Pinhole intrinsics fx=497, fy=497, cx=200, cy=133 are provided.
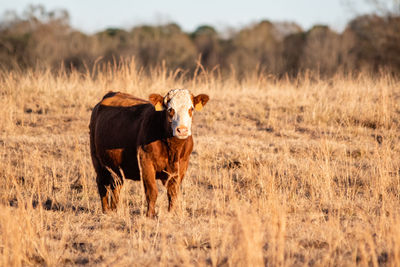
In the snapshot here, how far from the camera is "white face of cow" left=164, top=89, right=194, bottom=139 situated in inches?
212

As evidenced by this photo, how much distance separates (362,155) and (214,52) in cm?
3676

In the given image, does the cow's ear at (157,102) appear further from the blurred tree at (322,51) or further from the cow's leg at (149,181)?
the blurred tree at (322,51)

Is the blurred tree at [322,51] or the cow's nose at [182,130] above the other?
the blurred tree at [322,51]

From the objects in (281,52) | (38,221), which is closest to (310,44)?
(281,52)

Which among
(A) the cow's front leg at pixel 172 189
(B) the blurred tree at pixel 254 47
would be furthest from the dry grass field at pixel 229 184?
(B) the blurred tree at pixel 254 47

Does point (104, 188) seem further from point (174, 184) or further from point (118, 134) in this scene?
point (174, 184)

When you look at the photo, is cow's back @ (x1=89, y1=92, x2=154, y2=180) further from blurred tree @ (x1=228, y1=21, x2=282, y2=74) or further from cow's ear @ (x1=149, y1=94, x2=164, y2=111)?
blurred tree @ (x1=228, y1=21, x2=282, y2=74)

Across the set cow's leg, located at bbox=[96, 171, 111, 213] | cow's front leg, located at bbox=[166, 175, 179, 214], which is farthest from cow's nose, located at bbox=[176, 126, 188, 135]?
cow's leg, located at bbox=[96, 171, 111, 213]

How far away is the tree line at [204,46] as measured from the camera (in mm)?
33000

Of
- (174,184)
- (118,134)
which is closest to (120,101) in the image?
(118,134)

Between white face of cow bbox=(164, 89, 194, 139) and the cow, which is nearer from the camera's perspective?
white face of cow bbox=(164, 89, 194, 139)

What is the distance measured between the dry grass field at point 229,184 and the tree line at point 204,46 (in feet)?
63.3

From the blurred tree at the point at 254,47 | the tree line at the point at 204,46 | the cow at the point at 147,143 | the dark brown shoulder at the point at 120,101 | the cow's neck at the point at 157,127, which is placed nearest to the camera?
→ the cow at the point at 147,143

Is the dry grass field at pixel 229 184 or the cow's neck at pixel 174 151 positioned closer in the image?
the dry grass field at pixel 229 184
